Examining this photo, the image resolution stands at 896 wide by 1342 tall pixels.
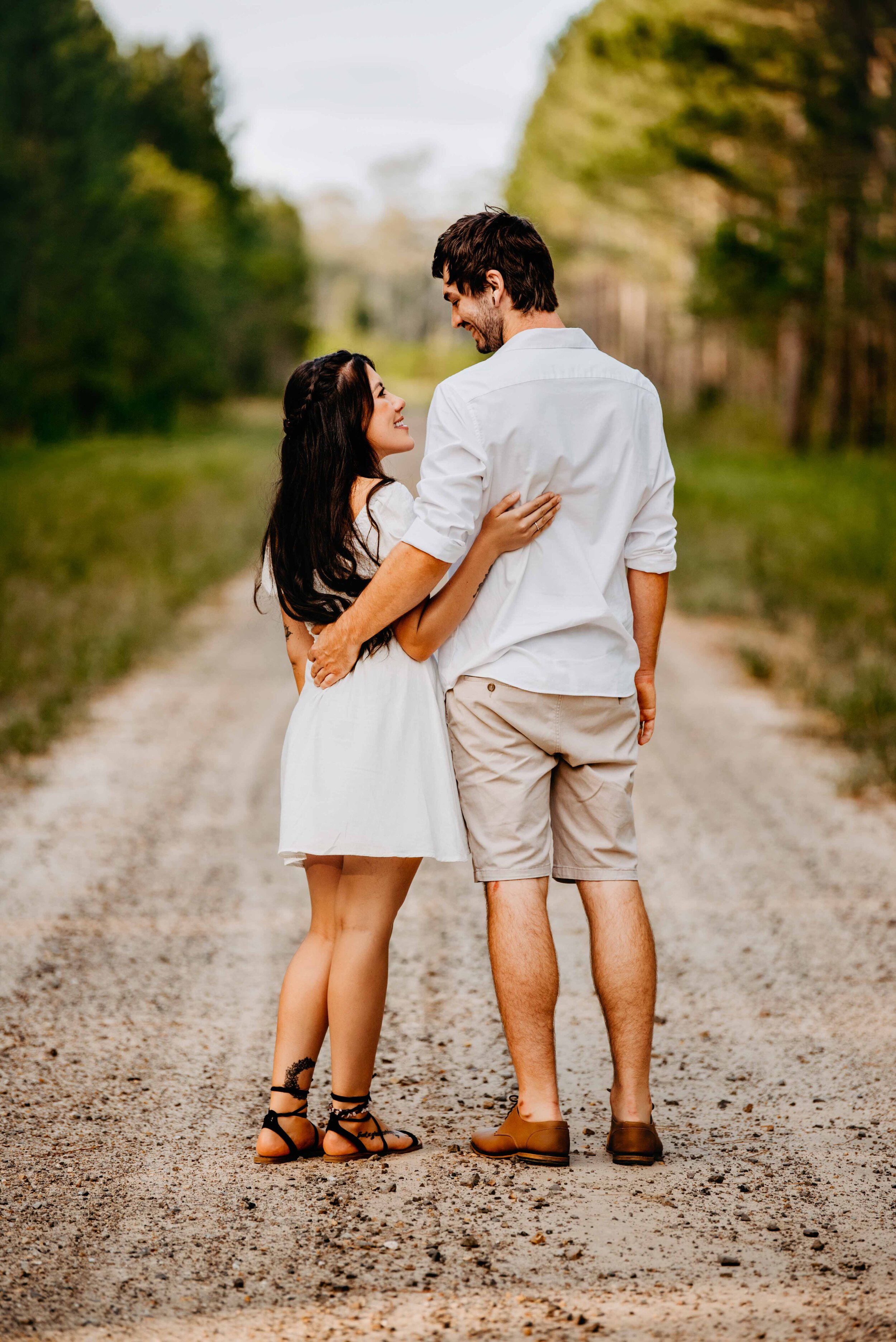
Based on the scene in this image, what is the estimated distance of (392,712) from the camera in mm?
3027

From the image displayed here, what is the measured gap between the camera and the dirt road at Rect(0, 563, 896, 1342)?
2.50 metres

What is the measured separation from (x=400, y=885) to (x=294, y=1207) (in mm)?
737

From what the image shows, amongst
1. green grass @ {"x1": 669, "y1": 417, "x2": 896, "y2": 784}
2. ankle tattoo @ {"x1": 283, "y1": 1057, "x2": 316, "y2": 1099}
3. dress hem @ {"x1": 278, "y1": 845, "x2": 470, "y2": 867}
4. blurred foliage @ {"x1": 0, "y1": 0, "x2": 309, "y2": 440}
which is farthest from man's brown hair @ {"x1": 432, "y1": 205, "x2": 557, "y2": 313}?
blurred foliage @ {"x1": 0, "y1": 0, "x2": 309, "y2": 440}

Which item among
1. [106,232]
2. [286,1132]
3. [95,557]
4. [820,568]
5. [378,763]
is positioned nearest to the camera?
[378,763]

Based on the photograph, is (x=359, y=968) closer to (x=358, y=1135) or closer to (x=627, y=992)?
(x=358, y=1135)

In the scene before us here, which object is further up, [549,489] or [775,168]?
[775,168]

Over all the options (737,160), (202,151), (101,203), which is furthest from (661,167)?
(202,151)

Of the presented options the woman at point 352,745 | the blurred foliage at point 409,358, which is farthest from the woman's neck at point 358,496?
the blurred foliage at point 409,358

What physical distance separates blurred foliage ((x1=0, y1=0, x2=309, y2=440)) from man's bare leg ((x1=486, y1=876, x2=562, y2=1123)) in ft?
81.0

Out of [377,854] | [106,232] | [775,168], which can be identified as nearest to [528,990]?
[377,854]

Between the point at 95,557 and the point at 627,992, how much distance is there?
11.8m

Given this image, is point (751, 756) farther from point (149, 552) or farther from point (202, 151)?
point (202, 151)

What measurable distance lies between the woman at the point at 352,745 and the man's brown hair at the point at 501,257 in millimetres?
312

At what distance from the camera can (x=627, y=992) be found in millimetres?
3088
